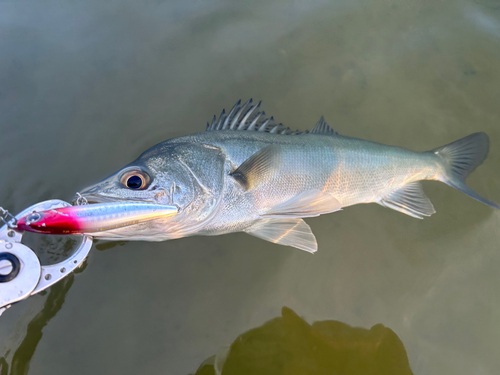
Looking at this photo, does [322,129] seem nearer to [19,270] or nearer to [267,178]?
[267,178]

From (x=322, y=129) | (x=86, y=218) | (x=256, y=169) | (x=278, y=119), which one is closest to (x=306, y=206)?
(x=256, y=169)

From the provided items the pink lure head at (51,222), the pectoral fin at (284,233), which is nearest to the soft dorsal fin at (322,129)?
the pectoral fin at (284,233)

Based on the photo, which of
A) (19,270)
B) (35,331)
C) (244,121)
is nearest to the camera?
(19,270)

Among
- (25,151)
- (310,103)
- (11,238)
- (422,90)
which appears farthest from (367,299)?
(25,151)

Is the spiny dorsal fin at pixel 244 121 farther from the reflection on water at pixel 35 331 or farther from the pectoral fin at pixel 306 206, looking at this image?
the reflection on water at pixel 35 331

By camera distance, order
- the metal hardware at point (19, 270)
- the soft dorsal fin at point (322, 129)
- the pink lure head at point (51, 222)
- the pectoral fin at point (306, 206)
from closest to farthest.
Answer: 1. the pink lure head at point (51, 222)
2. the metal hardware at point (19, 270)
3. the pectoral fin at point (306, 206)
4. the soft dorsal fin at point (322, 129)
